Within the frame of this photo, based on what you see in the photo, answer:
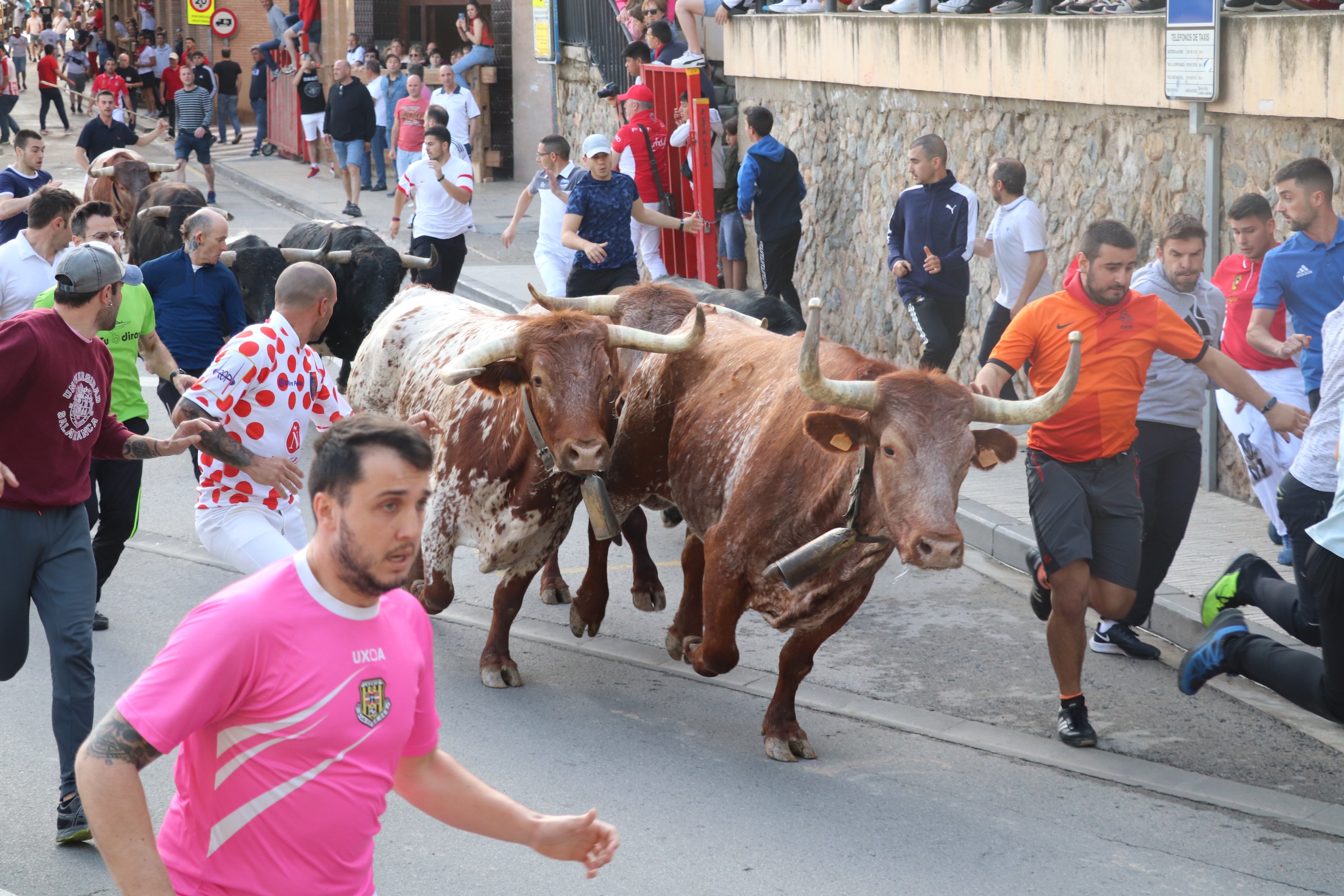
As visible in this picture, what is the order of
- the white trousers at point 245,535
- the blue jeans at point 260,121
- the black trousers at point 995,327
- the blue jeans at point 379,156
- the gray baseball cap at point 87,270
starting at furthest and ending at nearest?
the blue jeans at point 260,121 < the blue jeans at point 379,156 < the black trousers at point 995,327 < the white trousers at point 245,535 < the gray baseball cap at point 87,270

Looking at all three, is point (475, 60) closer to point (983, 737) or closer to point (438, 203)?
point (438, 203)

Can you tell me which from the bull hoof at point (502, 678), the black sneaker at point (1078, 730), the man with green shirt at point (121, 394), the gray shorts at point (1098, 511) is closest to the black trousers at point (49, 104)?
Result: the man with green shirt at point (121, 394)

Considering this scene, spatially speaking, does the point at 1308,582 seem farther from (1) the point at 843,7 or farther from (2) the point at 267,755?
(1) the point at 843,7

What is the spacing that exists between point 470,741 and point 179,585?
8.86 feet

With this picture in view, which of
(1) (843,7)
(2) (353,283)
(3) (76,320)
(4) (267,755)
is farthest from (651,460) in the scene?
(1) (843,7)

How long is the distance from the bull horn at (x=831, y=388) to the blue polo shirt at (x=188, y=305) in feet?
14.4

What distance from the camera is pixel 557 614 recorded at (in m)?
7.71

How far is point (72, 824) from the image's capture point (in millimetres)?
4969

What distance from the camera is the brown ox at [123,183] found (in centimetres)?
1242

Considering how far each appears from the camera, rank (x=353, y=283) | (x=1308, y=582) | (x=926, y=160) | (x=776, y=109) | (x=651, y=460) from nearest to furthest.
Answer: (x=1308, y=582) → (x=651, y=460) → (x=926, y=160) → (x=353, y=283) → (x=776, y=109)

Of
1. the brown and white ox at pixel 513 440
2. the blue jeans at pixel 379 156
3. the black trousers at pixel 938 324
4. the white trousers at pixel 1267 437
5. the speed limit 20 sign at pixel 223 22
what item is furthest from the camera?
the speed limit 20 sign at pixel 223 22

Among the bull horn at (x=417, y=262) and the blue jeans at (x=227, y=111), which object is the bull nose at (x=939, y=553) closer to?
the bull horn at (x=417, y=262)

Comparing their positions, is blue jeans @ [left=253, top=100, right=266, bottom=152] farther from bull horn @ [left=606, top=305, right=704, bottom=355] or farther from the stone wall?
bull horn @ [left=606, top=305, right=704, bottom=355]

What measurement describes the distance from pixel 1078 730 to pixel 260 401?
3433 mm
